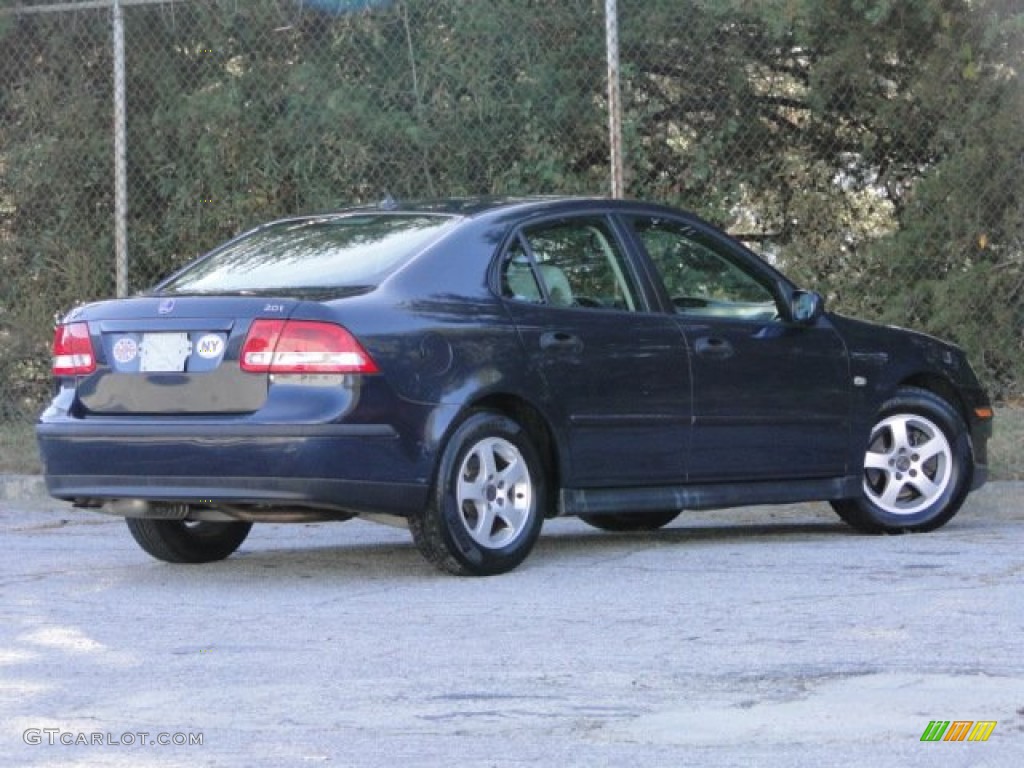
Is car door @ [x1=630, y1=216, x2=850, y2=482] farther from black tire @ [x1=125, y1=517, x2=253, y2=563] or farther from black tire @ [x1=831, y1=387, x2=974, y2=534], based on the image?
black tire @ [x1=125, y1=517, x2=253, y2=563]

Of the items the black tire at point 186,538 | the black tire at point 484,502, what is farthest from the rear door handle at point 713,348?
the black tire at point 186,538

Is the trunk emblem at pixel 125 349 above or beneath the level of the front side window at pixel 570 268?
beneath

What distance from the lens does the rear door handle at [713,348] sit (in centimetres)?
956

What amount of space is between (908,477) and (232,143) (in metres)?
6.00

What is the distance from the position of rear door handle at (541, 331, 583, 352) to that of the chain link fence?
4.49 meters

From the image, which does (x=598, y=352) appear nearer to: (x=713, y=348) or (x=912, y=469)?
(x=713, y=348)

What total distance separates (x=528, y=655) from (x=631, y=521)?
4.08m

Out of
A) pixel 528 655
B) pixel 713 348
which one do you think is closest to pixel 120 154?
pixel 713 348

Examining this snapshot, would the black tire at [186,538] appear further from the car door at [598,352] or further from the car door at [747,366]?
the car door at [747,366]

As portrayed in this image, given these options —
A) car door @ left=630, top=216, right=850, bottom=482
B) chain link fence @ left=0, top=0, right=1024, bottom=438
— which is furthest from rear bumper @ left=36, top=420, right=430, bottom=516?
chain link fence @ left=0, top=0, right=1024, bottom=438

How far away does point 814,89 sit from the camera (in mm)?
13688

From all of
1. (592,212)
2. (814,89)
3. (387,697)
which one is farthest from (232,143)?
(387,697)

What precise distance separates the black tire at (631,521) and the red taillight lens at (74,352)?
293 centimetres

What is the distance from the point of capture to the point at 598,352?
9180 millimetres
